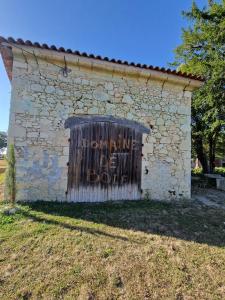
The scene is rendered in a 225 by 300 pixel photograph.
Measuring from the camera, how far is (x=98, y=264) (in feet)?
9.02

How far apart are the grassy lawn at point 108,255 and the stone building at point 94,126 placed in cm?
98

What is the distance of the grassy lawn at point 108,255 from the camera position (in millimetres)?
2344

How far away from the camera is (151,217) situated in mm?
4465

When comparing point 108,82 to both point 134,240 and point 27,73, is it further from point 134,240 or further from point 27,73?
point 134,240

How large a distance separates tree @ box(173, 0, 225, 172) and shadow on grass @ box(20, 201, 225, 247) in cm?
A: 636

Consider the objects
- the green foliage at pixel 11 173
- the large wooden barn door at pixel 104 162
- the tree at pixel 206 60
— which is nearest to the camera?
the green foliage at pixel 11 173

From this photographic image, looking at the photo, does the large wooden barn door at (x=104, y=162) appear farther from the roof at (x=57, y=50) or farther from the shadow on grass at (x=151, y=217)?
the roof at (x=57, y=50)

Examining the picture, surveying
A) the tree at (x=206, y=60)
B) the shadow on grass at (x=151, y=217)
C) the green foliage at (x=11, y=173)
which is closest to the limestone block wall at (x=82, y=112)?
the green foliage at (x=11, y=173)

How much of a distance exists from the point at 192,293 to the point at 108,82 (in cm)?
504

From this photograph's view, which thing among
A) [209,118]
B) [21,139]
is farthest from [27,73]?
[209,118]

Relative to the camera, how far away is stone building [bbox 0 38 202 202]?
16.4ft

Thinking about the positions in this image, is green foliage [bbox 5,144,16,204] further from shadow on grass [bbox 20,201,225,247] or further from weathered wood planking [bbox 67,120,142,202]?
weathered wood planking [bbox 67,120,142,202]

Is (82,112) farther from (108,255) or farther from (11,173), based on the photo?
(108,255)

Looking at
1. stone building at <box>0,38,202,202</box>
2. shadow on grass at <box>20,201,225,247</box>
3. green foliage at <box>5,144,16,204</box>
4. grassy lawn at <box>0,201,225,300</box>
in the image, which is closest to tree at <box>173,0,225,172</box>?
stone building at <box>0,38,202,202</box>
